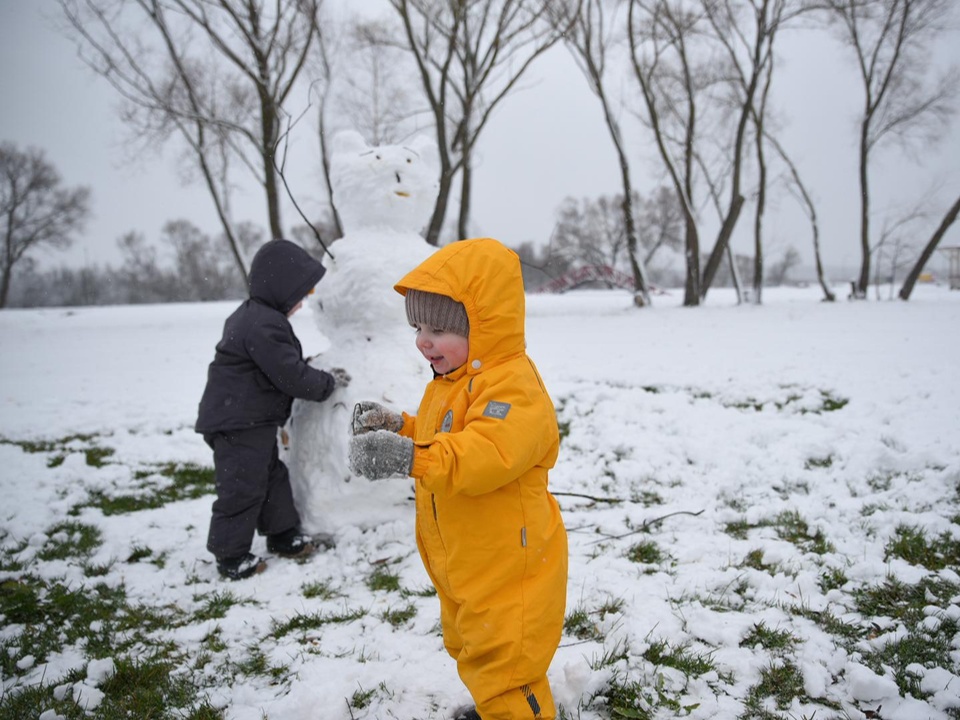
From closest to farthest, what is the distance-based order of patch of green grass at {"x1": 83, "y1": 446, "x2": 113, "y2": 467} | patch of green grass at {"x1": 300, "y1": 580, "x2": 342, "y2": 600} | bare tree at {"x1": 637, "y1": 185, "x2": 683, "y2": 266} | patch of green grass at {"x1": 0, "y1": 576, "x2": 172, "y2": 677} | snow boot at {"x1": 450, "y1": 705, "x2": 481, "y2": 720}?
snow boot at {"x1": 450, "y1": 705, "x2": 481, "y2": 720}, patch of green grass at {"x1": 0, "y1": 576, "x2": 172, "y2": 677}, patch of green grass at {"x1": 300, "y1": 580, "x2": 342, "y2": 600}, patch of green grass at {"x1": 83, "y1": 446, "x2": 113, "y2": 467}, bare tree at {"x1": 637, "y1": 185, "x2": 683, "y2": 266}

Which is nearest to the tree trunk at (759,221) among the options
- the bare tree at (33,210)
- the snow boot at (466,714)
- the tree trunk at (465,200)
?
the tree trunk at (465,200)

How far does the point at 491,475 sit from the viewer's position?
1.49m

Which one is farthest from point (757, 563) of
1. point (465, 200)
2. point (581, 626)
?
point (465, 200)

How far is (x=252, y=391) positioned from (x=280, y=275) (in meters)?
0.71

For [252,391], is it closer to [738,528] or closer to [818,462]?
[738,528]

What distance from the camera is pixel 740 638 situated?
7.57 ft

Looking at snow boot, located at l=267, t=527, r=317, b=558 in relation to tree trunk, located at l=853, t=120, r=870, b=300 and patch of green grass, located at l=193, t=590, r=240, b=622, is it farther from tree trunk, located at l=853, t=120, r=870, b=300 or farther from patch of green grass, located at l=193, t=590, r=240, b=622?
tree trunk, located at l=853, t=120, r=870, b=300

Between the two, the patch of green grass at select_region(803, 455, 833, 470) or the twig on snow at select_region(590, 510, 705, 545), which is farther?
the patch of green grass at select_region(803, 455, 833, 470)

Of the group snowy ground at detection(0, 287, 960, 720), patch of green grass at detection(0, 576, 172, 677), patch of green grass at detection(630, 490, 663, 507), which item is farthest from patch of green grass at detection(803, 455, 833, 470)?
patch of green grass at detection(0, 576, 172, 677)

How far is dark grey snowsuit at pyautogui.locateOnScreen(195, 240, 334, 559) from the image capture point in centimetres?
314

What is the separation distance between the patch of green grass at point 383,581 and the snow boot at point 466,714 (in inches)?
38.9

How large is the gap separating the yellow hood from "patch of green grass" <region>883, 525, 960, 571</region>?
262 centimetres

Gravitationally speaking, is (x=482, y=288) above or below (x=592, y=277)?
A: below

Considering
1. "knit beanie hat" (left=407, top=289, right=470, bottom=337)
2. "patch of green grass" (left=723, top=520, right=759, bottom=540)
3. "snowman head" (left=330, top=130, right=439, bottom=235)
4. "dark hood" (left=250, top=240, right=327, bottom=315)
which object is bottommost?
"patch of green grass" (left=723, top=520, right=759, bottom=540)
